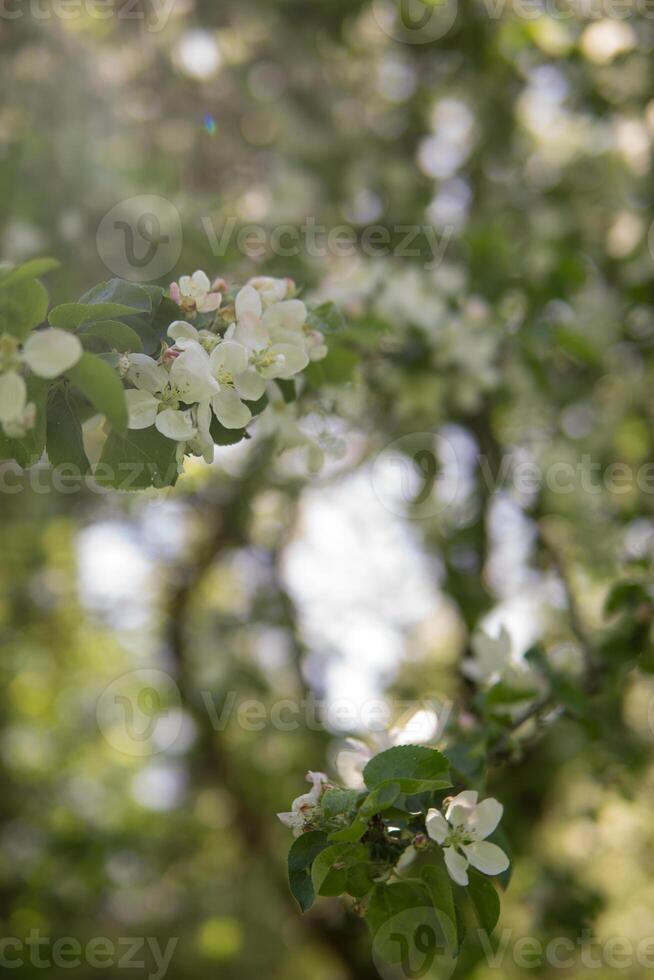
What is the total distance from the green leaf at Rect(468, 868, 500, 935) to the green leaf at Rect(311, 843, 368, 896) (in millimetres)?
163

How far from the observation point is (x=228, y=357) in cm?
119

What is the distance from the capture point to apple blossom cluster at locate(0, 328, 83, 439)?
3.28 feet

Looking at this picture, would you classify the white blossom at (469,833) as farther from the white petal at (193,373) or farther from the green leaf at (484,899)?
the white petal at (193,373)

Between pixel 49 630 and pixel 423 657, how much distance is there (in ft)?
9.35

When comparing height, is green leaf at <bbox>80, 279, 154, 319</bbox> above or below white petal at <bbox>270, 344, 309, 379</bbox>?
above

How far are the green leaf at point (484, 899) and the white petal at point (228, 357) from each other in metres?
0.73

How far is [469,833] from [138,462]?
0.65 metres

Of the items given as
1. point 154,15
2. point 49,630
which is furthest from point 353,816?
point 49,630

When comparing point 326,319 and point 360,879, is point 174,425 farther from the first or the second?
point 360,879

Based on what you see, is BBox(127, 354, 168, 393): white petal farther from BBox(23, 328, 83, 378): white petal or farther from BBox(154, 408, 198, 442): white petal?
BBox(23, 328, 83, 378): white petal
